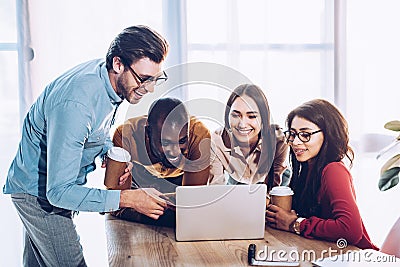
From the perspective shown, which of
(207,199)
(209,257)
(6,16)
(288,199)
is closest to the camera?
(209,257)

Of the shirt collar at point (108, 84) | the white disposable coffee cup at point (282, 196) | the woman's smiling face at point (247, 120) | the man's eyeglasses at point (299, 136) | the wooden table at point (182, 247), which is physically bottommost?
the wooden table at point (182, 247)

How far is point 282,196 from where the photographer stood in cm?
196

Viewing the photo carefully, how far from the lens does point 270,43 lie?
280 centimetres

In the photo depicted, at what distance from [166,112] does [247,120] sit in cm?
28

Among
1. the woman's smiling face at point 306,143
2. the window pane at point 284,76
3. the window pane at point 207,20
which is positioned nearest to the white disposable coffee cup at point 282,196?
the woman's smiling face at point 306,143

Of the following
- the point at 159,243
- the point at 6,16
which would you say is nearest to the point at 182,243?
the point at 159,243

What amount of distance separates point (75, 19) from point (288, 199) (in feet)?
4.20

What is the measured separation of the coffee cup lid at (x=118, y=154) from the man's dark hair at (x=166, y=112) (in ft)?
0.48

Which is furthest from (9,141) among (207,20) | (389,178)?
(389,178)

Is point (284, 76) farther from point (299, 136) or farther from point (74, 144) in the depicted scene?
point (74, 144)

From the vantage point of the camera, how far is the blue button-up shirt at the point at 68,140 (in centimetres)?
174

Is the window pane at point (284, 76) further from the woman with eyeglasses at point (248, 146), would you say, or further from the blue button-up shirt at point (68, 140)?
the blue button-up shirt at point (68, 140)

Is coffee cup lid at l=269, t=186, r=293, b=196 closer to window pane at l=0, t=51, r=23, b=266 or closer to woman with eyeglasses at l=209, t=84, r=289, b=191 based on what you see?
woman with eyeglasses at l=209, t=84, r=289, b=191

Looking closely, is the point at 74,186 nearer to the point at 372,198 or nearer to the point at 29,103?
the point at 29,103
